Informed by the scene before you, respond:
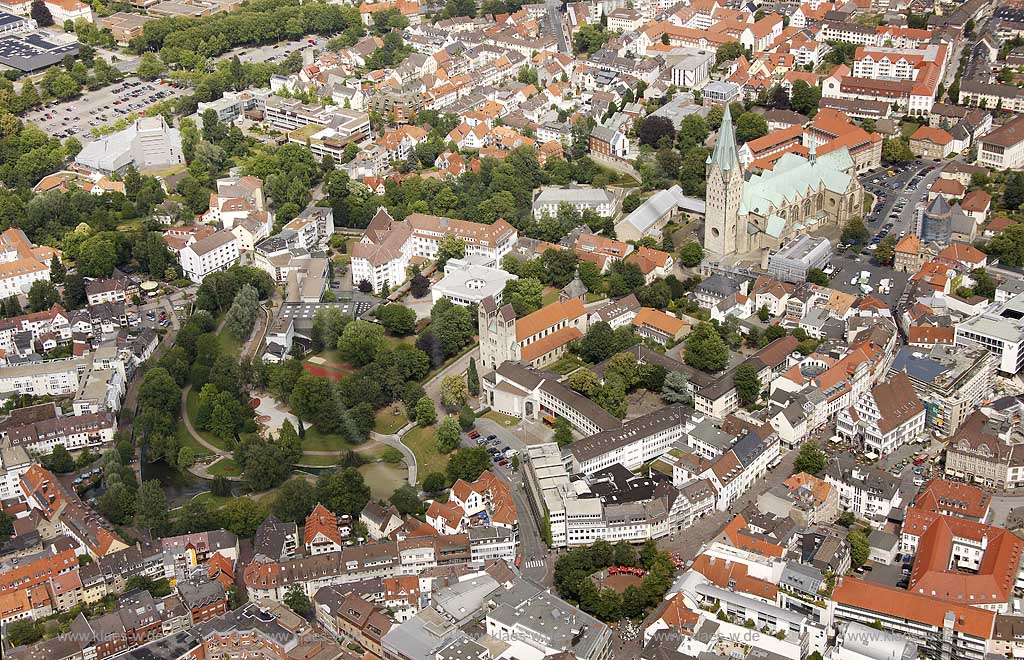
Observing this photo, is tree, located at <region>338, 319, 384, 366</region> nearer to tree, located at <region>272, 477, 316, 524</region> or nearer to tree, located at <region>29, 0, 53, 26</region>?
tree, located at <region>272, 477, 316, 524</region>

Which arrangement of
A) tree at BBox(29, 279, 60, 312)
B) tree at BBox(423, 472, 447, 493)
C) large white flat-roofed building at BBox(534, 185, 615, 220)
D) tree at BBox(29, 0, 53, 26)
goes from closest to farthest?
1. tree at BBox(423, 472, 447, 493)
2. tree at BBox(29, 279, 60, 312)
3. large white flat-roofed building at BBox(534, 185, 615, 220)
4. tree at BBox(29, 0, 53, 26)

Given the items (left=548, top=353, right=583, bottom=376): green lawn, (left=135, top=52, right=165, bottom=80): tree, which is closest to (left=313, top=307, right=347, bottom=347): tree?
(left=548, top=353, right=583, bottom=376): green lawn

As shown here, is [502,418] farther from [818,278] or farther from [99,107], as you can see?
[99,107]

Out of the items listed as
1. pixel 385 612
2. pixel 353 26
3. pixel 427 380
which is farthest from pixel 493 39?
pixel 385 612

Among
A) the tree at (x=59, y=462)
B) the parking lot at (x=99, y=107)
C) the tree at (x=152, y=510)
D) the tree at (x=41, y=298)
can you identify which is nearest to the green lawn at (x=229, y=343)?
the tree at (x=41, y=298)

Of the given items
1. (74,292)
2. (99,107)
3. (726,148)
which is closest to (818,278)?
(726,148)

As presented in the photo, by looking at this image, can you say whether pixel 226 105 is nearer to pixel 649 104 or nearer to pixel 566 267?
pixel 649 104
